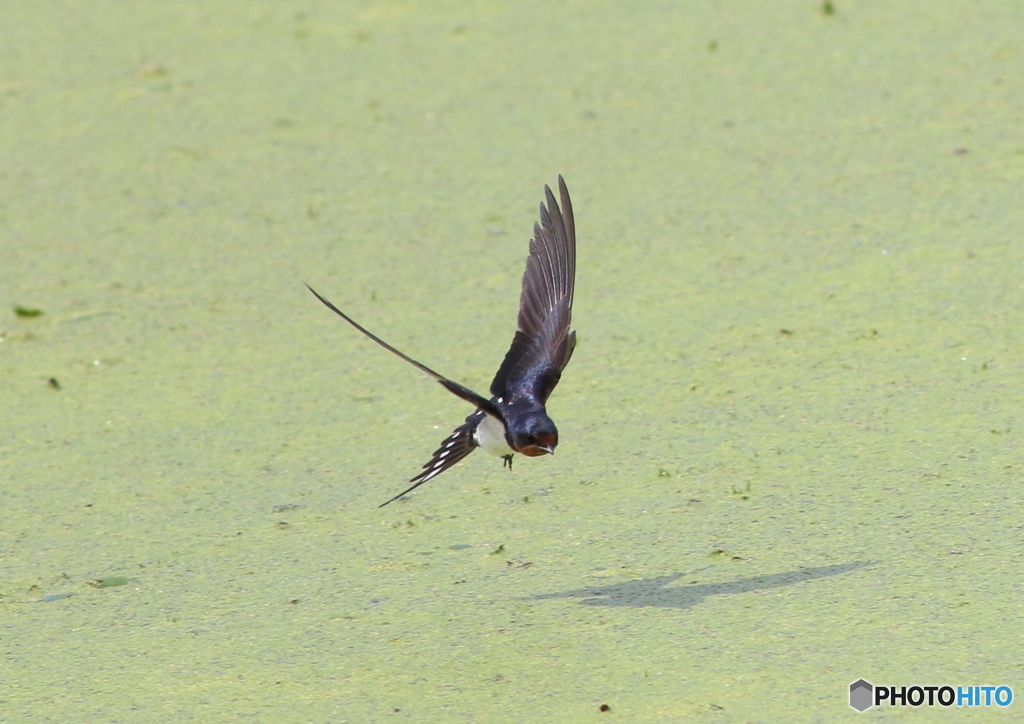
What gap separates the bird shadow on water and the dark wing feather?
0.30 m

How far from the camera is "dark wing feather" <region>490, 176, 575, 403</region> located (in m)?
2.20

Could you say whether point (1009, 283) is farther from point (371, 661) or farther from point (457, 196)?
point (371, 661)

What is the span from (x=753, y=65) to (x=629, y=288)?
1.13 meters

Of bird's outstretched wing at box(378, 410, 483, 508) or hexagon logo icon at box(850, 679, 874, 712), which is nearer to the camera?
hexagon logo icon at box(850, 679, 874, 712)

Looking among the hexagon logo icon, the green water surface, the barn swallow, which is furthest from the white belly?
the hexagon logo icon

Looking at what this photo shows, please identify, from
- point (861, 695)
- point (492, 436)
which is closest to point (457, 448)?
point (492, 436)

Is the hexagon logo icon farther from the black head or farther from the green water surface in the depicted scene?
A: the black head

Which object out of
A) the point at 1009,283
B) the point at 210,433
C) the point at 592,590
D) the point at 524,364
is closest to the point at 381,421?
the point at 210,433

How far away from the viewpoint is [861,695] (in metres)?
1.71

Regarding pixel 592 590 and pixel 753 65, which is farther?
pixel 753 65

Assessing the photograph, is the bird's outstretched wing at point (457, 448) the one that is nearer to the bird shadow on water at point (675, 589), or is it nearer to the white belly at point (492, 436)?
the white belly at point (492, 436)

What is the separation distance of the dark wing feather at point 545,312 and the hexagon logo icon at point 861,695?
645 mm

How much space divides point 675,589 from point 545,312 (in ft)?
1.58

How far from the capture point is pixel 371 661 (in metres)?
1.92
